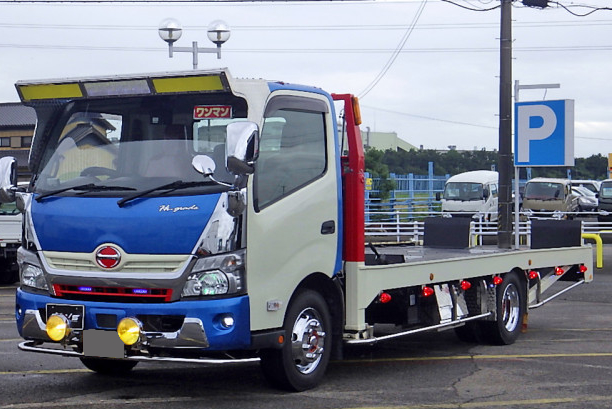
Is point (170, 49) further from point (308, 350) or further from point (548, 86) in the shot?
point (308, 350)

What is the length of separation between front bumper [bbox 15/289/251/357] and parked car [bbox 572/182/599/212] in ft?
152

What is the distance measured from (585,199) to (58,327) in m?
48.9

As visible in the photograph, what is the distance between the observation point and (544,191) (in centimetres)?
4372

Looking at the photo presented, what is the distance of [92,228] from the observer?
7.40 m

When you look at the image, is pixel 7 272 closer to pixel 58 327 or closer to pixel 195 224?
pixel 58 327

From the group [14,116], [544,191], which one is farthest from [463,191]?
[14,116]

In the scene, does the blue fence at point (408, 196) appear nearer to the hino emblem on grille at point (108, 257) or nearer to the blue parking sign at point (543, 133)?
the blue parking sign at point (543, 133)

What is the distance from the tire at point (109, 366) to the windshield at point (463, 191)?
34572mm

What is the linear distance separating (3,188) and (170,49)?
13475 millimetres

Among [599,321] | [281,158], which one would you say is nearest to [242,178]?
[281,158]

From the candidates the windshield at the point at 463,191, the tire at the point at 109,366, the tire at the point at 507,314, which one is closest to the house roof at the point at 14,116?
the windshield at the point at 463,191

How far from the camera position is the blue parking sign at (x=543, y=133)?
19.5 meters

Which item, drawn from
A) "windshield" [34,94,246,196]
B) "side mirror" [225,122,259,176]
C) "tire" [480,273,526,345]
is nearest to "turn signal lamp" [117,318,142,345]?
"windshield" [34,94,246,196]

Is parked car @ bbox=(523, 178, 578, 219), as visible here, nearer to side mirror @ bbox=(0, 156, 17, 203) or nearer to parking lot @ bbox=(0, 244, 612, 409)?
parking lot @ bbox=(0, 244, 612, 409)
